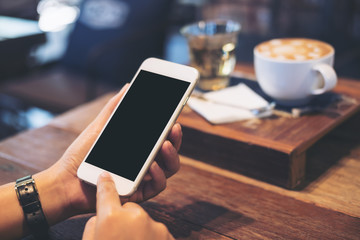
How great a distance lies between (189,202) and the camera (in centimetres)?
75

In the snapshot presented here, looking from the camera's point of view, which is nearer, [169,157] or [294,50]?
[169,157]

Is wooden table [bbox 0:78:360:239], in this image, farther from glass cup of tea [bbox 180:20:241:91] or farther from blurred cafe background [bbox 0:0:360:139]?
blurred cafe background [bbox 0:0:360:139]

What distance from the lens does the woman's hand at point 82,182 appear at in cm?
68

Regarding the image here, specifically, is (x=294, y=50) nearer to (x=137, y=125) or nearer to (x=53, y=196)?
(x=137, y=125)

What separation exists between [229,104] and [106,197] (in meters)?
0.46

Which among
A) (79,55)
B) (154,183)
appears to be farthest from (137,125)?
(79,55)

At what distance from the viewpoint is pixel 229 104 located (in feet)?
3.06

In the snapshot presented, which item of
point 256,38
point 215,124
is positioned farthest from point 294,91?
point 256,38

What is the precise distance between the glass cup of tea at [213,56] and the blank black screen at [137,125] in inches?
13.8

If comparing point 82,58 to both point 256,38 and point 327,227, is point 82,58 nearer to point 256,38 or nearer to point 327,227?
point 327,227

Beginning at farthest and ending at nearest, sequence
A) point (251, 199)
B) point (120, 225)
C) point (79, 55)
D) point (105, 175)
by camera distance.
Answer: point (79, 55), point (251, 199), point (105, 175), point (120, 225)

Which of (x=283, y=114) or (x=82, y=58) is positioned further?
(x=82, y=58)

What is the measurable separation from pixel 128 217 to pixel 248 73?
0.79m

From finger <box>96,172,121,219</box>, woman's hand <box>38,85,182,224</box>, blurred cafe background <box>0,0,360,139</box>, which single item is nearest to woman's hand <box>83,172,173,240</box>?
finger <box>96,172,121,219</box>
